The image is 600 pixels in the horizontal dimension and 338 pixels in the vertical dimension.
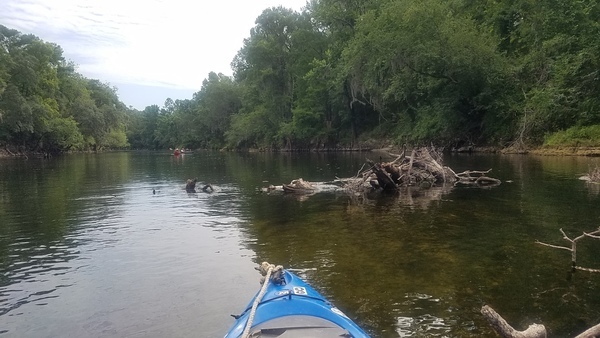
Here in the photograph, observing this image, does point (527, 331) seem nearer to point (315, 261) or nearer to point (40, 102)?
point (315, 261)

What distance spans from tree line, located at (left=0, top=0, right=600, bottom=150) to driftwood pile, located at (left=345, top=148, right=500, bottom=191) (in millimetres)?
11094

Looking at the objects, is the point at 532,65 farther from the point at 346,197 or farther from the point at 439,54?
the point at 346,197

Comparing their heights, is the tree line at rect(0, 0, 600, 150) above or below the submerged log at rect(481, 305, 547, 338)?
above

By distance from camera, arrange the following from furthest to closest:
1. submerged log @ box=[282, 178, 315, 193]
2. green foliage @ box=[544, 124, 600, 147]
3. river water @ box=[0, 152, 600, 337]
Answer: green foliage @ box=[544, 124, 600, 147]
submerged log @ box=[282, 178, 315, 193]
river water @ box=[0, 152, 600, 337]

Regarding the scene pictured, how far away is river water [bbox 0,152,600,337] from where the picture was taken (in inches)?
260

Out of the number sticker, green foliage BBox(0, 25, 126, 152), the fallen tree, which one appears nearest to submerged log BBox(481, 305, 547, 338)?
the fallen tree

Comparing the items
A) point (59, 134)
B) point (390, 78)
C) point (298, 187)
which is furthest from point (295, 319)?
point (59, 134)

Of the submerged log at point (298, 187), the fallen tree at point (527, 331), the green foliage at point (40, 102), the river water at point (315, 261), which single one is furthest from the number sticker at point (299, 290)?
the green foliage at point (40, 102)

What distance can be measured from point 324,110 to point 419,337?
60535mm

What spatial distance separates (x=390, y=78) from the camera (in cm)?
4622

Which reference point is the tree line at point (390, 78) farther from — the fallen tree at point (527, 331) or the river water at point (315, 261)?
the fallen tree at point (527, 331)

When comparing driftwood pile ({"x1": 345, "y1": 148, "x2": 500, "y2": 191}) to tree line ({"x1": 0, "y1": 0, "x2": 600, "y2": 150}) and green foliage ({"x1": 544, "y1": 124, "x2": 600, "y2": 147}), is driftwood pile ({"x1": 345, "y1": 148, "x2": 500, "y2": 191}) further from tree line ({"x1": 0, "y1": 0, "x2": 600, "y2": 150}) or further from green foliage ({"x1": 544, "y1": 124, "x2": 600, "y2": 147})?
green foliage ({"x1": 544, "y1": 124, "x2": 600, "y2": 147})

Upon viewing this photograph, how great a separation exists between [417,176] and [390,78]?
27142mm

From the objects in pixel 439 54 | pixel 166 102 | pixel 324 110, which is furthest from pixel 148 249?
pixel 166 102
